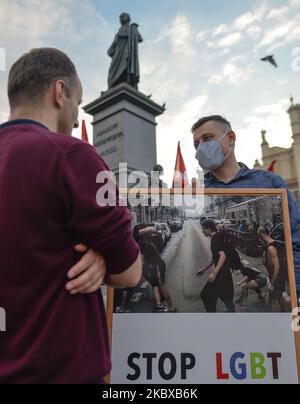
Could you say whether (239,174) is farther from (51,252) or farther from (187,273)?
(51,252)

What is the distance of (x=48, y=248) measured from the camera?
3.12 ft

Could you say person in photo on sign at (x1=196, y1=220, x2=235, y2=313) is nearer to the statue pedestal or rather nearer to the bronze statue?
the statue pedestal

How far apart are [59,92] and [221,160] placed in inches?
54.2

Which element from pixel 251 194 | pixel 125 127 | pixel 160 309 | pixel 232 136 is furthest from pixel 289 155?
pixel 160 309

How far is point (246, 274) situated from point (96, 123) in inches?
334

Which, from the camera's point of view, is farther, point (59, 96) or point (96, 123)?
point (96, 123)

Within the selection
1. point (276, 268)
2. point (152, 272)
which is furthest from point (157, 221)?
point (276, 268)

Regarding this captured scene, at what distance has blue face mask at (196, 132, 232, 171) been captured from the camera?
7.48 feet

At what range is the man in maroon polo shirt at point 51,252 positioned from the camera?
0.92 m

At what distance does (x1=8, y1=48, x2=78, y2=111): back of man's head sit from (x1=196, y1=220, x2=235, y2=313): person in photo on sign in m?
0.93

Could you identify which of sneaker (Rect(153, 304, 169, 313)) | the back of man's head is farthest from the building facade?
the back of man's head

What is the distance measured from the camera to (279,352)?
149 cm

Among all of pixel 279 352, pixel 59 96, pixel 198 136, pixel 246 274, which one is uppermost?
pixel 198 136
